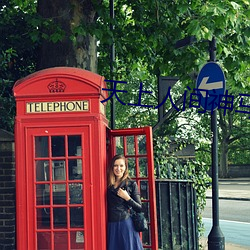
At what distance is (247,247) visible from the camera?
1169cm

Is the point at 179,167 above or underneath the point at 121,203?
above

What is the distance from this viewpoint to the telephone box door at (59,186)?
6.17 metres

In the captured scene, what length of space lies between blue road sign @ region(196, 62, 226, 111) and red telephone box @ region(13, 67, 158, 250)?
2768 millimetres

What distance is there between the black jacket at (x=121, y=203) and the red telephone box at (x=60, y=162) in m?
0.19

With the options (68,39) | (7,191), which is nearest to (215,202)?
(7,191)

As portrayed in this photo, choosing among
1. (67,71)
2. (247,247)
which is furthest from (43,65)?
(247,247)

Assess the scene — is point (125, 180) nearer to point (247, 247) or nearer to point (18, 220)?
point (18, 220)

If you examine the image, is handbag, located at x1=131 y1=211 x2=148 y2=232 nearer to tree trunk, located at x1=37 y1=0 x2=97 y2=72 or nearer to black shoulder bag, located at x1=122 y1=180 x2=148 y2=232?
black shoulder bag, located at x1=122 y1=180 x2=148 y2=232

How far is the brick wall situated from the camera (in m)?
7.62

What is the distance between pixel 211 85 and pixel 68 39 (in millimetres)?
2316

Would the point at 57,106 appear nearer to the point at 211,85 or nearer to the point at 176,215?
the point at 211,85

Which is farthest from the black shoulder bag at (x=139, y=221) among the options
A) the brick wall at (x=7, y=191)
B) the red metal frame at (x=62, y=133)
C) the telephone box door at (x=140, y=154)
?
the brick wall at (x=7, y=191)

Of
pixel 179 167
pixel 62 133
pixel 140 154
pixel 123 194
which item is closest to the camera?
pixel 62 133

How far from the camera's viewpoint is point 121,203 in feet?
21.3
